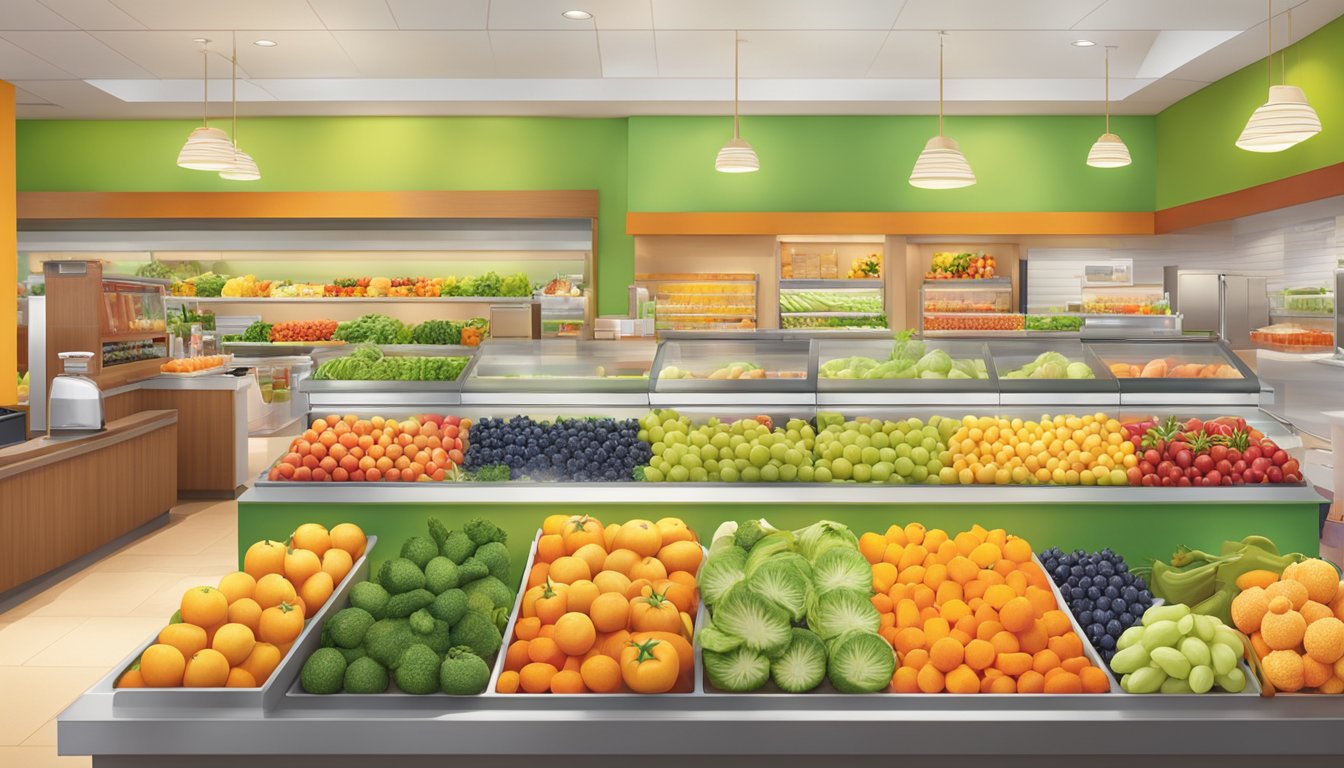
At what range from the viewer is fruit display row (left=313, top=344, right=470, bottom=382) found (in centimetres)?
488

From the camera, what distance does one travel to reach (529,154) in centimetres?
1020

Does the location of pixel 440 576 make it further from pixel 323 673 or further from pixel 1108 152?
pixel 1108 152

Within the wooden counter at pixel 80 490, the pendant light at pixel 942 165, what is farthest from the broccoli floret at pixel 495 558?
the pendant light at pixel 942 165

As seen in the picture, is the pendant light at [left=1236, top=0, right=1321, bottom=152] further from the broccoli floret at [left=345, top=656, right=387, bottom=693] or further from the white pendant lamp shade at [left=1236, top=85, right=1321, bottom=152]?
the broccoli floret at [left=345, top=656, right=387, bottom=693]

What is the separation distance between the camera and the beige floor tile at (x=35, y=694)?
3.48m

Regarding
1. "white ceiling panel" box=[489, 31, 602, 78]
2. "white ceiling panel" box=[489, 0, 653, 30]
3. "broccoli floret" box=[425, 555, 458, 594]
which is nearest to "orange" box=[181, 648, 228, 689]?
"broccoli floret" box=[425, 555, 458, 594]

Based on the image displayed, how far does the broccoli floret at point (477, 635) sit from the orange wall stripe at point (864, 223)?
7.90m

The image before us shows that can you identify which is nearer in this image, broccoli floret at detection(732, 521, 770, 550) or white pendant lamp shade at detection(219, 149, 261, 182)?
broccoli floret at detection(732, 521, 770, 550)

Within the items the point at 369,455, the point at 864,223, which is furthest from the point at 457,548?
the point at 864,223

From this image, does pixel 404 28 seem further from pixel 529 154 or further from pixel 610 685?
pixel 610 685

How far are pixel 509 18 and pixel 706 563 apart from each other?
226 inches

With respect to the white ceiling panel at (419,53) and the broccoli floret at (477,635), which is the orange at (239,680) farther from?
the white ceiling panel at (419,53)

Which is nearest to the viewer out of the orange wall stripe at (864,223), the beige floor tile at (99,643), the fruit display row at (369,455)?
the fruit display row at (369,455)

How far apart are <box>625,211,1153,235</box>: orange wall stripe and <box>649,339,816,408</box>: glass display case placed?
503cm
